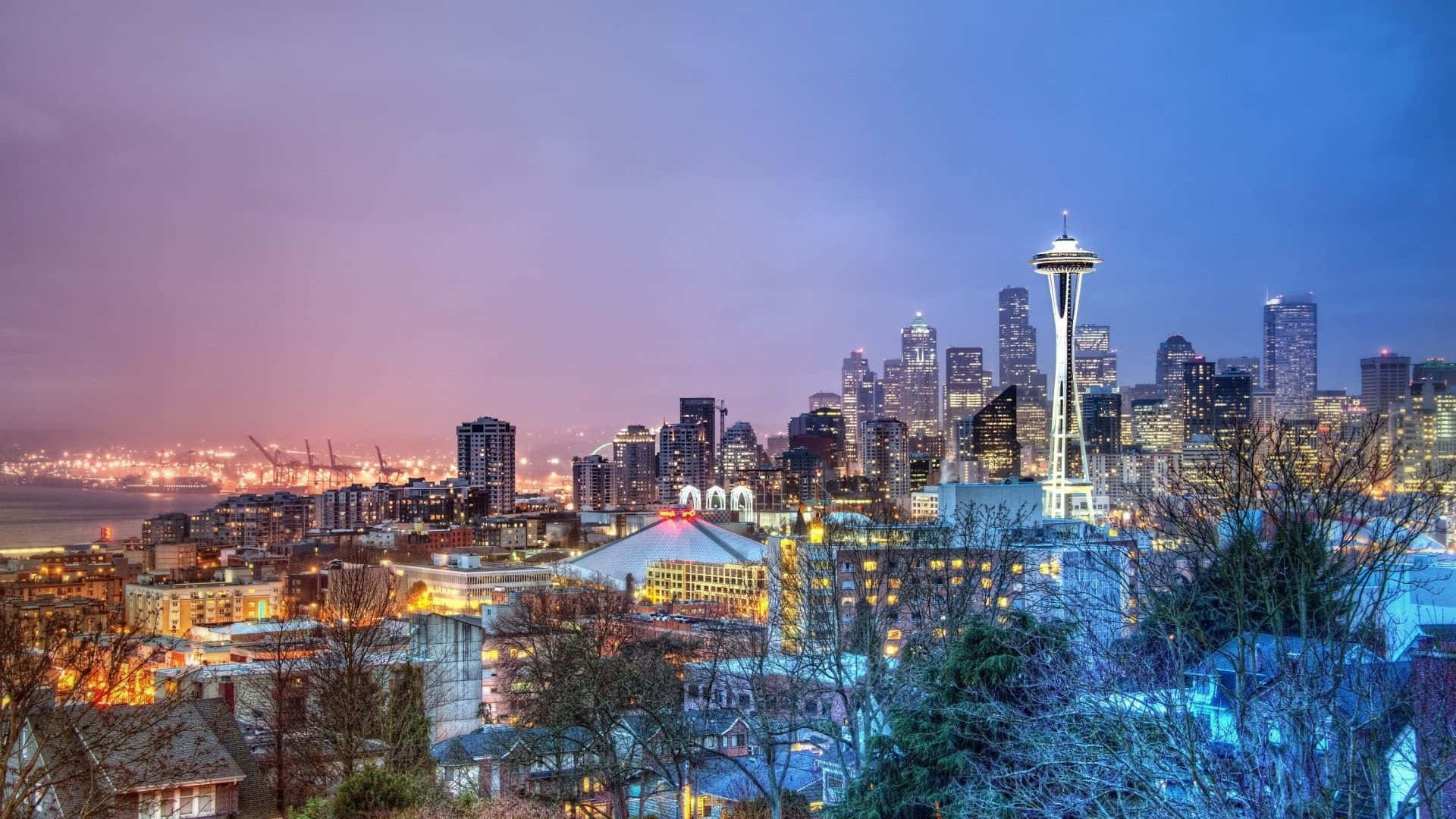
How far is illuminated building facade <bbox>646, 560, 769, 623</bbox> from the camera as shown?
42938 millimetres

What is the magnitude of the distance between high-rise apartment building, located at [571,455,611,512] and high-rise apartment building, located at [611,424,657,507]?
84 cm

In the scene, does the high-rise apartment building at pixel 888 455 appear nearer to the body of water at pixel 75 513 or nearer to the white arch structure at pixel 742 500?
the white arch structure at pixel 742 500

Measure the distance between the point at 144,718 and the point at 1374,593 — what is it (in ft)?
26.7

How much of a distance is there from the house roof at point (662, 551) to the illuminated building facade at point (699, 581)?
36 cm

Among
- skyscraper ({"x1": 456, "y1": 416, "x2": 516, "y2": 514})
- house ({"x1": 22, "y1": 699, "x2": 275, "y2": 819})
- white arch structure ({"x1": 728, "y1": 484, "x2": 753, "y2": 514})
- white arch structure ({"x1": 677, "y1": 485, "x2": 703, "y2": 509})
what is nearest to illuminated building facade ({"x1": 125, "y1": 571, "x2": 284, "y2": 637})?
white arch structure ({"x1": 677, "y1": 485, "x2": 703, "y2": 509})

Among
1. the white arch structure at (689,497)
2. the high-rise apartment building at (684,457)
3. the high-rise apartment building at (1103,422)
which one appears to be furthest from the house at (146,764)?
the high-rise apartment building at (684,457)

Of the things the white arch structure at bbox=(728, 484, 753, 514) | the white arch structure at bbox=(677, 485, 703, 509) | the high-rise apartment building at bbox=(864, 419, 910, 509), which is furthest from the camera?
the high-rise apartment building at bbox=(864, 419, 910, 509)

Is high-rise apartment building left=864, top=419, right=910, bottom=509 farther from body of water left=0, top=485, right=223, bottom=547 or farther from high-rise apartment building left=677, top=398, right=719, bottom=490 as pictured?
body of water left=0, top=485, right=223, bottom=547

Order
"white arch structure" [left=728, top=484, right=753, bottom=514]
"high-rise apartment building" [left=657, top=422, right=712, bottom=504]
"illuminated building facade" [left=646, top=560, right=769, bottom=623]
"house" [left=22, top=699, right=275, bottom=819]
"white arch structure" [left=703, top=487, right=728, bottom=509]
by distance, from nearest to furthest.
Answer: "house" [left=22, top=699, right=275, bottom=819] → "illuminated building facade" [left=646, top=560, right=769, bottom=623] → "white arch structure" [left=703, top=487, right=728, bottom=509] → "white arch structure" [left=728, top=484, right=753, bottom=514] → "high-rise apartment building" [left=657, top=422, right=712, bottom=504]

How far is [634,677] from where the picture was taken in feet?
40.7

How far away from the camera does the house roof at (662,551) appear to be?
46000mm

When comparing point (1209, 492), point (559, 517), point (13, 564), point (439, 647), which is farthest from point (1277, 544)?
point (559, 517)

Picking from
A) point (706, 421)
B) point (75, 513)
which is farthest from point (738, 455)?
point (75, 513)

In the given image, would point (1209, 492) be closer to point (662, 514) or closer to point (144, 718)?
point (144, 718)
